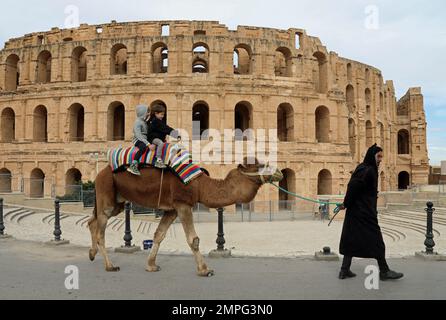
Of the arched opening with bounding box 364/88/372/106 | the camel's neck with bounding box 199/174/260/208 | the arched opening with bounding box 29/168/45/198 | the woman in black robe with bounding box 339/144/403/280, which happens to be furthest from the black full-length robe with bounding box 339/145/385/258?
the arched opening with bounding box 364/88/372/106

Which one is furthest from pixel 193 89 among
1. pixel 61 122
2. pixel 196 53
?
pixel 61 122

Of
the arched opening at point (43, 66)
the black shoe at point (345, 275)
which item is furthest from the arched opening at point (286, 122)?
the black shoe at point (345, 275)

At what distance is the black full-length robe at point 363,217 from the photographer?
5.75 metres

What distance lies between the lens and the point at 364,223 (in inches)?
229

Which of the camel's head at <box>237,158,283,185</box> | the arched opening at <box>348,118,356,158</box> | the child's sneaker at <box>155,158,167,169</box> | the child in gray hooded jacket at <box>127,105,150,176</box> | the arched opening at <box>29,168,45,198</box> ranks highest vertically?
the arched opening at <box>348,118,356,158</box>

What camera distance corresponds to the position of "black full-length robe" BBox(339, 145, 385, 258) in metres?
5.75

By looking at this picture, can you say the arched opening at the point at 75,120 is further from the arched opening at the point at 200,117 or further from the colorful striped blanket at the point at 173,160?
the colorful striped blanket at the point at 173,160

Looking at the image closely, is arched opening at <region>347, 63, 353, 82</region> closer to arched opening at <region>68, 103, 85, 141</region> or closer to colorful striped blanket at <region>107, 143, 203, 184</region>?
arched opening at <region>68, 103, 85, 141</region>

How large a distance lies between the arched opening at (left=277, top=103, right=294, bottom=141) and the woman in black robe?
26217 mm

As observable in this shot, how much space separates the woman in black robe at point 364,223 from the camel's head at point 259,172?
1.33 metres

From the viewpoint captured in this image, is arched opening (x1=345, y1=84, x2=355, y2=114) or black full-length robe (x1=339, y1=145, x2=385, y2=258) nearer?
black full-length robe (x1=339, y1=145, x2=385, y2=258)

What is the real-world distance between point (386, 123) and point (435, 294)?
4384cm

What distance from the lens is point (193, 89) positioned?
29.7 metres
